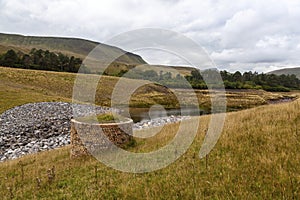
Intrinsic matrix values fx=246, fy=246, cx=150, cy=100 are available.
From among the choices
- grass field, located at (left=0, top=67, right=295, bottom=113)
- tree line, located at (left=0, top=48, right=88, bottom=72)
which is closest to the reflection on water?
grass field, located at (left=0, top=67, right=295, bottom=113)

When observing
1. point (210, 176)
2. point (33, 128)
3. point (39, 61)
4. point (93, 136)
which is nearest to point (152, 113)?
point (33, 128)

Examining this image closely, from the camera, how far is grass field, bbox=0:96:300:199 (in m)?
4.66

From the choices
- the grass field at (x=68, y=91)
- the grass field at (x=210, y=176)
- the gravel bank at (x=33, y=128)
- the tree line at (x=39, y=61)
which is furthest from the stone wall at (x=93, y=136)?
the tree line at (x=39, y=61)

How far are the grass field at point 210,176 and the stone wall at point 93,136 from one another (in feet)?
1.66

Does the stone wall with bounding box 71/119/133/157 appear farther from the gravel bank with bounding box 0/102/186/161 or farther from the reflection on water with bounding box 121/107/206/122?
the reflection on water with bounding box 121/107/206/122

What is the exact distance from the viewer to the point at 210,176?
5.43 meters

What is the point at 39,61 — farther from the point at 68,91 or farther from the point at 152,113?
the point at 152,113

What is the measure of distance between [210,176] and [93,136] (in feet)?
16.6

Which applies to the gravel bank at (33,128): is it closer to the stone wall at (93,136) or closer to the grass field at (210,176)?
the stone wall at (93,136)

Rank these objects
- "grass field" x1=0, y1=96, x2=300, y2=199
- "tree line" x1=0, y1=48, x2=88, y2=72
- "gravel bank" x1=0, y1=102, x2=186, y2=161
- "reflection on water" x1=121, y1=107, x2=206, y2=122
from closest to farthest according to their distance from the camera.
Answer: "grass field" x1=0, y1=96, x2=300, y2=199
"gravel bank" x1=0, y1=102, x2=186, y2=161
"reflection on water" x1=121, y1=107, x2=206, y2=122
"tree line" x1=0, y1=48, x2=88, y2=72

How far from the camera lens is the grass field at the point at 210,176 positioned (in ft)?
15.3

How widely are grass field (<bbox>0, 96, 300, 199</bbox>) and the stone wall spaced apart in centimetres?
51

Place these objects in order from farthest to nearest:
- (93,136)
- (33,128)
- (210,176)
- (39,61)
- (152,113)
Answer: (39,61), (152,113), (33,128), (93,136), (210,176)

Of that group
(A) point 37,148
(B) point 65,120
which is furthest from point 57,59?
(A) point 37,148
